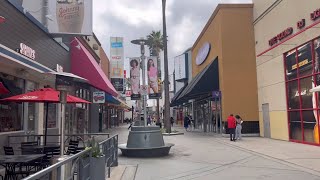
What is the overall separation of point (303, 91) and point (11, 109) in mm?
14824

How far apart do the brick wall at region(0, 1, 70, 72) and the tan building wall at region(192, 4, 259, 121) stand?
14.6m

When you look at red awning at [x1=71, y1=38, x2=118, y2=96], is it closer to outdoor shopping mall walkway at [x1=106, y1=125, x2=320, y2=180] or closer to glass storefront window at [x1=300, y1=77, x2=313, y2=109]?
outdoor shopping mall walkway at [x1=106, y1=125, x2=320, y2=180]

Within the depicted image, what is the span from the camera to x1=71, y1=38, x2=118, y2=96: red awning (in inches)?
716

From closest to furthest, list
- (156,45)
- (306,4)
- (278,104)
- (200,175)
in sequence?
1. (200,175)
2. (306,4)
3. (278,104)
4. (156,45)

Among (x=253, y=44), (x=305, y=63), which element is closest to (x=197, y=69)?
(x=253, y=44)

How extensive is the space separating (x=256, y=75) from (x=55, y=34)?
1702cm

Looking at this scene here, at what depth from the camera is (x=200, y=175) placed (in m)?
11.3

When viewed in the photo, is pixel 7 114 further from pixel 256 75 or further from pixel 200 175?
pixel 256 75

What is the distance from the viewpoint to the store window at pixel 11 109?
12279 millimetres

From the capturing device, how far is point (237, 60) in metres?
29.3

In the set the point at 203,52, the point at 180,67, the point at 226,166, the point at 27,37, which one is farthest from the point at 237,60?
the point at 180,67

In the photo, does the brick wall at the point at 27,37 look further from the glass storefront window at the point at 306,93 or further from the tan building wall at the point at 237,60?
the tan building wall at the point at 237,60

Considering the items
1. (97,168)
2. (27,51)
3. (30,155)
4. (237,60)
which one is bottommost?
(97,168)

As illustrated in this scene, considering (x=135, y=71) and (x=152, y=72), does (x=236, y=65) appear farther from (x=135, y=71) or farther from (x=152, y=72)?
(x=135, y=71)
